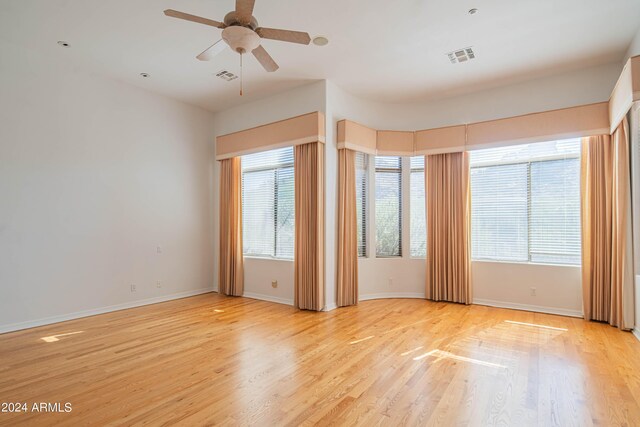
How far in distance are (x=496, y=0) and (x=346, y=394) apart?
3.83 meters

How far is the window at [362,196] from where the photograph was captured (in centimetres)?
575

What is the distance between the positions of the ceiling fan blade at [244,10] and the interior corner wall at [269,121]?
2.51m

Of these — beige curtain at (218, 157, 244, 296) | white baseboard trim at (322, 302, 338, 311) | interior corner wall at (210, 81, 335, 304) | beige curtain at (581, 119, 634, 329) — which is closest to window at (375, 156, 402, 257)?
interior corner wall at (210, 81, 335, 304)

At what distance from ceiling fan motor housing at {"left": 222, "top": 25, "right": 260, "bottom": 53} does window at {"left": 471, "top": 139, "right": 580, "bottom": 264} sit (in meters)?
4.12

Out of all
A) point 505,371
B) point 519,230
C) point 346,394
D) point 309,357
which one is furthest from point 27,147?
point 519,230

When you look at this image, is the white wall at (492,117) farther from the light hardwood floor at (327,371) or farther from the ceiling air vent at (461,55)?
the ceiling air vent at (461,55)

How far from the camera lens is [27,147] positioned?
14.1ft

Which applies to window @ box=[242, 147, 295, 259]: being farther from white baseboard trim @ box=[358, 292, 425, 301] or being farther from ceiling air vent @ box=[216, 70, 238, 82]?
white baseboard trim @ box=[358, 292, 425, 301]

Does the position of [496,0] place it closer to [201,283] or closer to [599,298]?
[599,298]

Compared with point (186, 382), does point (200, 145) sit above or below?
above

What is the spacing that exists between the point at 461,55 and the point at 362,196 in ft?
8.29

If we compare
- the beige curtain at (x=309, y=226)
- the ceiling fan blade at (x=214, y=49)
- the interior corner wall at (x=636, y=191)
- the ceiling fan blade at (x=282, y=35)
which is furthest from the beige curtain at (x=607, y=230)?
the ceiling fan blade at (x=214, y=49)

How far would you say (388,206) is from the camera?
6.00m

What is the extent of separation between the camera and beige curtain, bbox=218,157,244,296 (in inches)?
242
